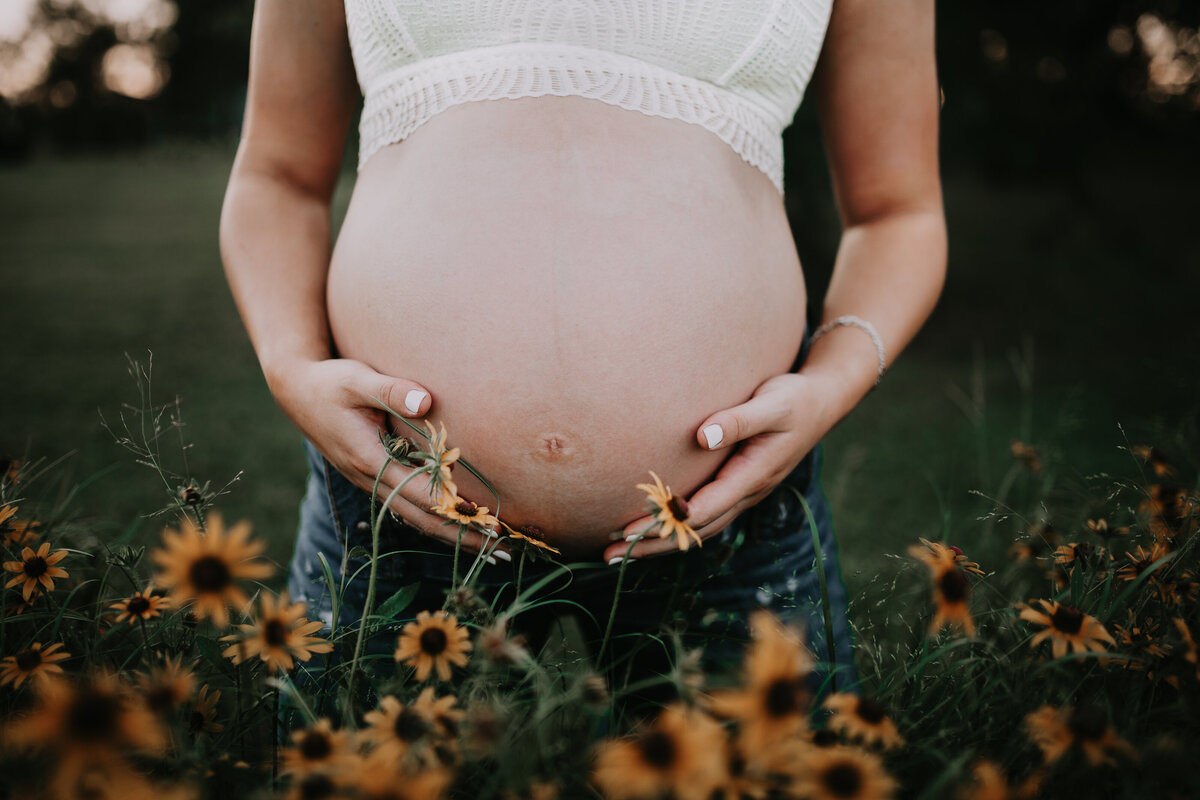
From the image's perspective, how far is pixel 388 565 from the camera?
3.08 feet

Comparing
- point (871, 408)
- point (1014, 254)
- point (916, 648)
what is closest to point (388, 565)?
point (916, 648)

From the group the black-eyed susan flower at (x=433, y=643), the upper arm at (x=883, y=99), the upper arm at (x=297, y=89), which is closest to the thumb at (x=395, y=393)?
the black-eyed susan flower at (x=433, y=643)

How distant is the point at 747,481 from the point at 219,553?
1.80ft

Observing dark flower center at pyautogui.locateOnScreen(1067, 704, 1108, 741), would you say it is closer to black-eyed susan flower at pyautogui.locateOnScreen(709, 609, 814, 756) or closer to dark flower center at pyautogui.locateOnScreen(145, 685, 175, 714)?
black-eyed susan flower at pyautogui.locateOnScreen(709, 609, 814, 756)

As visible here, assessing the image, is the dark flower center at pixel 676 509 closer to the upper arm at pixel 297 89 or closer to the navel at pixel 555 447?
the navel at pixel 555 447

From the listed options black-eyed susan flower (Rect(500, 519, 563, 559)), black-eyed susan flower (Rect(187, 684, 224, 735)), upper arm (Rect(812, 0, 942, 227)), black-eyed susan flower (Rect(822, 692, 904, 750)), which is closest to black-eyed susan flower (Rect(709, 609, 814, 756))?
black-eyed susan flower (Rect(822, 692, 904, 750))

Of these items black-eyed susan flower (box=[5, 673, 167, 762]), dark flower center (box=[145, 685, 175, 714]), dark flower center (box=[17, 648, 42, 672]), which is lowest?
dark flower center (box=[17, 648, 42, 672])

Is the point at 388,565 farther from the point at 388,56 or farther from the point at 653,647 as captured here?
the point at 388,56

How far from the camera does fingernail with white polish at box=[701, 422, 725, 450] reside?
84 centimetres

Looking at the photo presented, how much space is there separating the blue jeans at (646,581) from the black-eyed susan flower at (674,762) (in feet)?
1.37

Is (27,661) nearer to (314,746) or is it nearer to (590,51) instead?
(314,746)

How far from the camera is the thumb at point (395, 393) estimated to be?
0.82 meters

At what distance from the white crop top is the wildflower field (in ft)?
1.54

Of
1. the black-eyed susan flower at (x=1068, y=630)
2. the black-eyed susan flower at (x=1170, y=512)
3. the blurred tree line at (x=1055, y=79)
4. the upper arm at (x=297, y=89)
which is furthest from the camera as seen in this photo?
the blurred tree line at (x=1055, y=79)
